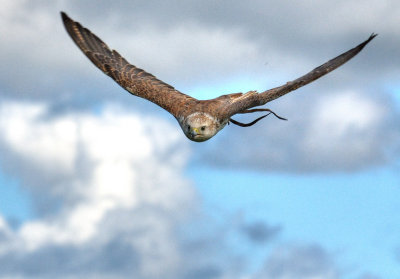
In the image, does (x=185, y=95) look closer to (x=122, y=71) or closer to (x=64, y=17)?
(x=122, y=71)

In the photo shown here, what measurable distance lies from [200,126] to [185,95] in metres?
2.34

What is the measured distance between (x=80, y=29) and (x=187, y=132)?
180 inches

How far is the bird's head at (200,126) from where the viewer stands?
16.0m

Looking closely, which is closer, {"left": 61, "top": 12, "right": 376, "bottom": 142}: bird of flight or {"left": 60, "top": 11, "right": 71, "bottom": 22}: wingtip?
{"left": 61, "top": 12, "right": 376, "bottom": 142}: bird of flight

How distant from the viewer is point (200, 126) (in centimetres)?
1596

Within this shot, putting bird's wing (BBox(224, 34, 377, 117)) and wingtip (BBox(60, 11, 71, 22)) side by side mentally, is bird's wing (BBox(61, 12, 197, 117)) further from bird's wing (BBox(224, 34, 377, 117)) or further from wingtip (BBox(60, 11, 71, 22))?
bird's wing (BBox(224, 34, 377, 117))

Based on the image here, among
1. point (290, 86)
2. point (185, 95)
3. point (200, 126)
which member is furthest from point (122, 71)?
point (290, 86)

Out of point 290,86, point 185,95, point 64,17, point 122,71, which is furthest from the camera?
point 122,71

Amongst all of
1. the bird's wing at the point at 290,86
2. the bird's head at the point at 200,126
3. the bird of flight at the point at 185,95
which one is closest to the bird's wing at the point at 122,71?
the bird of flight at the point at 185,95

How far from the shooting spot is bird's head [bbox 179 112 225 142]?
16.0 meters

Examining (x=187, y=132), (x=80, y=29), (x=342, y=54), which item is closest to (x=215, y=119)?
(x=187, y=132)

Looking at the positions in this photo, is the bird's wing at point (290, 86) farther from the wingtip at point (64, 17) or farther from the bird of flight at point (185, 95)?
the wingtip at point (64, 17)

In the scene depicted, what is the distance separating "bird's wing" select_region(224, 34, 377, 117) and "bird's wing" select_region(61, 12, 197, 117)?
1523mm

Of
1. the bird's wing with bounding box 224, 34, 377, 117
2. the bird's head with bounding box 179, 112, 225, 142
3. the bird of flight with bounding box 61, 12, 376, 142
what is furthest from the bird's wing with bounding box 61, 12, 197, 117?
the bird's wing with bounding box 224, 34, 377, 117
